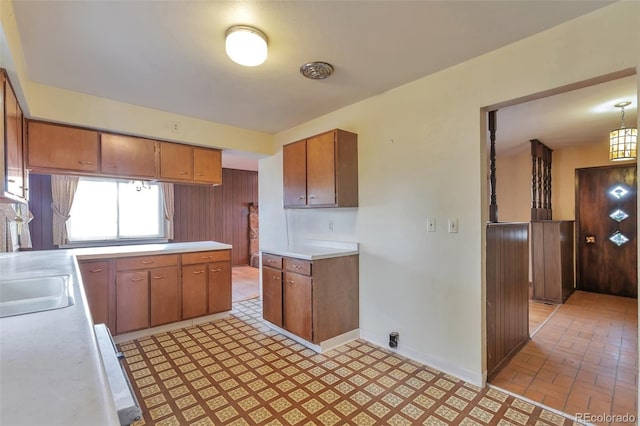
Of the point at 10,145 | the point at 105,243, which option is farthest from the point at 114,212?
the point at 10,145

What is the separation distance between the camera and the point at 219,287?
11.7ft

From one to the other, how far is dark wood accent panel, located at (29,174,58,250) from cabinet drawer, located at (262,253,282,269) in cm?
365

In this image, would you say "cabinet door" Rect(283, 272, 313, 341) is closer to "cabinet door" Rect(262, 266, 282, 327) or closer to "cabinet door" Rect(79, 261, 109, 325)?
"cabinet door" Rect(262, 266, 282, 327)

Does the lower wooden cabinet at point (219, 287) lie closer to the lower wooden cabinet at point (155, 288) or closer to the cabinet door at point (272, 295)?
the lower wooden cabinet at point (155, 288)

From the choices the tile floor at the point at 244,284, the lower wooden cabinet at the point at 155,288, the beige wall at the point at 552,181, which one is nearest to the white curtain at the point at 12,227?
the lower wooden cabinet at the point at 155,288

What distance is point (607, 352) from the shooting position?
2627 millimetres

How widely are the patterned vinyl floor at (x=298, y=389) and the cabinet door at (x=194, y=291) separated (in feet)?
1.46

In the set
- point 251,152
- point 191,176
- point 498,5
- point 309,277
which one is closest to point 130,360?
point 309,277

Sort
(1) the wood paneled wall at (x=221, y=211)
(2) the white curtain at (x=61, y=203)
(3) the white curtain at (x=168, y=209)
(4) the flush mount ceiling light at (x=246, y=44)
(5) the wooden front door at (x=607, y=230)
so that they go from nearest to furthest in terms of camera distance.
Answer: (4) the flush mount ceiling light at (x=246, y=44) → (5) the wooden front door at (x=607, y=230) → (2) the white curtain at (x=61, y=203) → (3) the white curtain at (x=168, y=209) → (1) the wood paneled wall at (x=221, y=211)

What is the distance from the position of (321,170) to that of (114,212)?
169 inches

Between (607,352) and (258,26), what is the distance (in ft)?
12.5

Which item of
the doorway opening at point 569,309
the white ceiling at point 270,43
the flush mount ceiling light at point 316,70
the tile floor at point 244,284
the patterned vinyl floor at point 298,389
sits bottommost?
the tile floor at point 244,284

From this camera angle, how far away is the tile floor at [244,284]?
4.67 meters

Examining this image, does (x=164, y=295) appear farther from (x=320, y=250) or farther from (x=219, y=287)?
(x=320, y=250)
